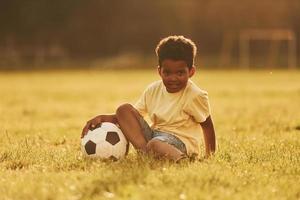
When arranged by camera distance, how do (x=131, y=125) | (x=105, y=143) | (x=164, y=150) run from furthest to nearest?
(x=131, y=125) → (x=105, y=143) → (x=164, y=150)

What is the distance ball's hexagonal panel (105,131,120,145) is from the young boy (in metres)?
0.10

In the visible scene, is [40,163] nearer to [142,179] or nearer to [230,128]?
[142,179]

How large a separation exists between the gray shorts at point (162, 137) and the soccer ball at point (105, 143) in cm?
22

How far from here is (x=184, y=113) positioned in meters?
5.88

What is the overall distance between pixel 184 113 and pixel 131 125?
52 centimetres

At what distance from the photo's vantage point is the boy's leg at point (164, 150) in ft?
18.2

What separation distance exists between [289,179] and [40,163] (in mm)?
2273

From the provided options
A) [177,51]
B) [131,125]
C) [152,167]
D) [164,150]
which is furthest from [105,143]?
[177,51]

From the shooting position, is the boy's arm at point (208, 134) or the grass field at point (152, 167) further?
the boy's arm at point (208, 134)

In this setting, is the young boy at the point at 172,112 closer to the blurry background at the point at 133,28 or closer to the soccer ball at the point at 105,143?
the soccer ball at the point at 105,143

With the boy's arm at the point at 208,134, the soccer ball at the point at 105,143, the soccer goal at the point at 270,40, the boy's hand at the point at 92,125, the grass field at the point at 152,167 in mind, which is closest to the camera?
the grass field at the point at 152,167

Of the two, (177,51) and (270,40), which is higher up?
(177,51)

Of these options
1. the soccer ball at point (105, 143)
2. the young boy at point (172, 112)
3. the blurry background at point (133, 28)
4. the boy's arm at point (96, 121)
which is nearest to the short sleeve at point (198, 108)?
the young boy at point (172, 112)

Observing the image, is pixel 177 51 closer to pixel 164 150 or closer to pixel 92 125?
pixel 164 150
